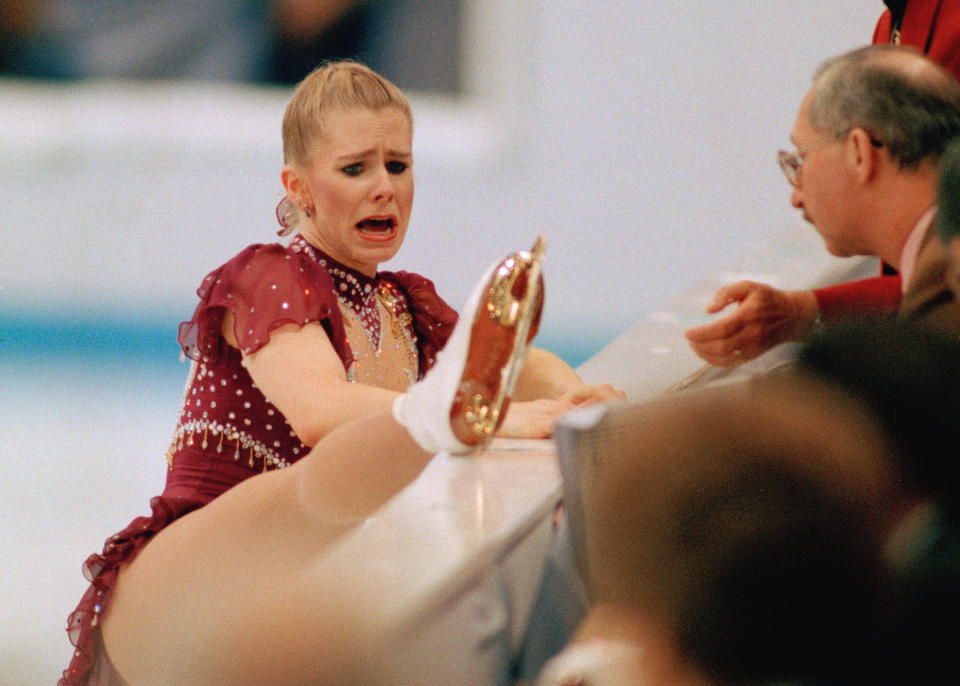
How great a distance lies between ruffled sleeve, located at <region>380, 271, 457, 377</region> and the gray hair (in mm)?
582

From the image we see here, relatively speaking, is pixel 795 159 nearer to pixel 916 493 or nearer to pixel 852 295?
pixel 852 295

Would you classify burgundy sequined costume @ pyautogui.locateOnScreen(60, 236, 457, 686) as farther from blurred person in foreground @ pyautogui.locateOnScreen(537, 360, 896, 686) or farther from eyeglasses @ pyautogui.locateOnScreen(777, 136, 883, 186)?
blurred person in foreground @ pyautogui.locateOnScreen(537, 360, 896, 686)

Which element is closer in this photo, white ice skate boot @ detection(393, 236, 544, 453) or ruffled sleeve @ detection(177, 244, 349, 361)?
white ice skate boot @ detection(393, 236, 544, 453)

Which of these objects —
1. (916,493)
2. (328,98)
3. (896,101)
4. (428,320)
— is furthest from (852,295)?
(916,493)

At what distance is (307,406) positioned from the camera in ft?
4.41

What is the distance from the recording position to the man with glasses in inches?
54.7

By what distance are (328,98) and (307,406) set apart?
0.47 m

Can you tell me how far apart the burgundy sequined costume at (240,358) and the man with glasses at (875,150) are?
1.54 feet

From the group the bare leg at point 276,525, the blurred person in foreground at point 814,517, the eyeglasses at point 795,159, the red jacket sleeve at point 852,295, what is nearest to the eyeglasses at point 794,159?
the eyeglasses at point 795,159

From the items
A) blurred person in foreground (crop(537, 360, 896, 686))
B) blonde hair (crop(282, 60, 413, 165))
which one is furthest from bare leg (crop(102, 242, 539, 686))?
blonde hair (crop(282, 60, 413, 165))

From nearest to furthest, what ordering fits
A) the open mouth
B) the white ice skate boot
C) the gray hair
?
the white ice skate boot < the gray hair < the open mouth

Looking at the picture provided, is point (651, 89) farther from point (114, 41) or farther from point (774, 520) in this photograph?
point (774, 520)

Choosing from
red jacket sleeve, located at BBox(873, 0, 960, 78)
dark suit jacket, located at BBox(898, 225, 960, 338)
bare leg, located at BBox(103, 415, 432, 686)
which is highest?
red jacket sleeve, located at BBox(873, 0, 960, 78)

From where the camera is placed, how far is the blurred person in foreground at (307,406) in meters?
1.07
